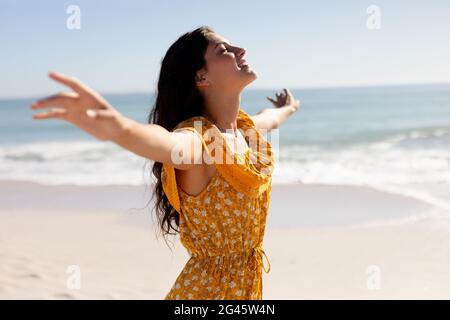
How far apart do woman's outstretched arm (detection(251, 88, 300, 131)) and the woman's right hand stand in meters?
1.81

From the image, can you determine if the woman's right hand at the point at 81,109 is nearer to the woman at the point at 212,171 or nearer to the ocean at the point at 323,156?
the woman at the point at 212,171

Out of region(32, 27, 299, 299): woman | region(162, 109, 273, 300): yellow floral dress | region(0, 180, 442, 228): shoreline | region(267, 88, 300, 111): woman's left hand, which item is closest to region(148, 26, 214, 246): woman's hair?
region(32, 27, 299, 299): woman

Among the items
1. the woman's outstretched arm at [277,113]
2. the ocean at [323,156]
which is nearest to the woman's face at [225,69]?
the woman's outstretched arm at [277,113]

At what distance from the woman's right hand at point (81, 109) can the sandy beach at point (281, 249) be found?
428 cm

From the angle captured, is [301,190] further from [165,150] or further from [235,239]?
Answer: [165,150]

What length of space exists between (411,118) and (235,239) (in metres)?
24.3

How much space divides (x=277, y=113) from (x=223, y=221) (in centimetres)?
138

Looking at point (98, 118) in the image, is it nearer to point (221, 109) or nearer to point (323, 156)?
point (221, 109)

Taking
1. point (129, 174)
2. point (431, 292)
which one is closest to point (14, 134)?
point (129, 174)

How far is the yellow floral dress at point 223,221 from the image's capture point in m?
2.57

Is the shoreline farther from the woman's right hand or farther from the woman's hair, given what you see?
the woman's right hand

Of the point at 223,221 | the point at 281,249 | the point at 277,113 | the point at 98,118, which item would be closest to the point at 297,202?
the point at 281,249

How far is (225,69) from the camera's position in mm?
2764
